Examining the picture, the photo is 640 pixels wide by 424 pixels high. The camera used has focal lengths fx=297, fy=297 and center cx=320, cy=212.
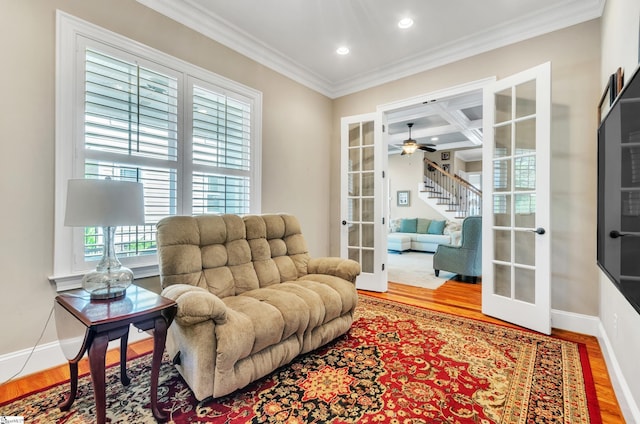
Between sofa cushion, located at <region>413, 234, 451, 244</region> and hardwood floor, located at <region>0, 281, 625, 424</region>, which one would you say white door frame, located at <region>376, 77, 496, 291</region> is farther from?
sofa cushion, located at <region>413, 234, 451, 244</region>

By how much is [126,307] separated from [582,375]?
2.84 meters

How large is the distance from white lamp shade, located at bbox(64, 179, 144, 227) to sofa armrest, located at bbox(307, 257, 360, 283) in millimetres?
1612

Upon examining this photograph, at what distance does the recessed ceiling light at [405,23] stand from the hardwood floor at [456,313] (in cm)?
300

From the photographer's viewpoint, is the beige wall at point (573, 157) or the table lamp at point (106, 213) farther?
the beige wall at point (573, 157)

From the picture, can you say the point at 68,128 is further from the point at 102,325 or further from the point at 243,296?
the point at 243,296

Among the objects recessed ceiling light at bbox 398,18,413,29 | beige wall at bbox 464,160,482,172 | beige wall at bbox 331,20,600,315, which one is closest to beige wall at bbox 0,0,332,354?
recessed ceiling light at bbox 398,18,413,29

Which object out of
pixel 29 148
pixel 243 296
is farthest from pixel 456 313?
pixel 29 148

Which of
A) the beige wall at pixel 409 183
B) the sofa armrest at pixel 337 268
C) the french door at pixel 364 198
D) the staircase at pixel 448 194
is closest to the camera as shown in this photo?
the sofa armrest at pixel 337 268

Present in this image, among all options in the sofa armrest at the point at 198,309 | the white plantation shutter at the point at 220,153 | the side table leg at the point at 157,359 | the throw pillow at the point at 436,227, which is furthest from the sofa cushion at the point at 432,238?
the side table leg at the point at 157,359

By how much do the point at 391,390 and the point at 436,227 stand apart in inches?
274

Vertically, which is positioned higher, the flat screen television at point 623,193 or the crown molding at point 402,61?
the crown molding at point 402,61

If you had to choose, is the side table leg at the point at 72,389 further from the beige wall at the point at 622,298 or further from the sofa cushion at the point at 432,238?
the sofa cushion at the point at 432,238

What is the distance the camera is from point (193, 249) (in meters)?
2.20

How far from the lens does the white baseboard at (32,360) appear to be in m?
1.90
